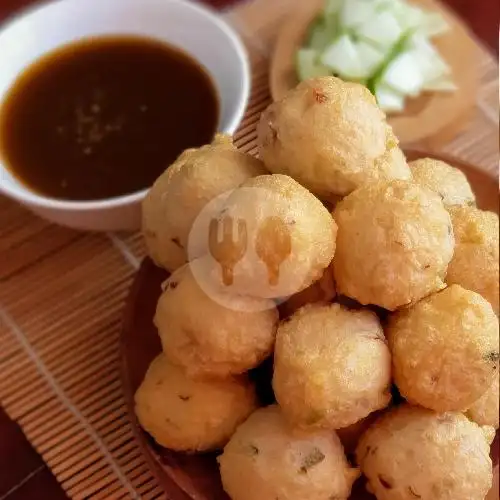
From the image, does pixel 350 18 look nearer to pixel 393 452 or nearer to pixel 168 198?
pixel 168 198

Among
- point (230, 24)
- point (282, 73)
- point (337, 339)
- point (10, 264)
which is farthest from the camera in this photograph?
point (230, 24)

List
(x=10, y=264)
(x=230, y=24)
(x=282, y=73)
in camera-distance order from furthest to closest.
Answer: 1. (x=230, y=24)
2. (x=282, y=73)
3. (x=10, y=264)

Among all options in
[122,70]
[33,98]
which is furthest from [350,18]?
[33,98]

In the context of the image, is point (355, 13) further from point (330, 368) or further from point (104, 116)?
point (330, 368)

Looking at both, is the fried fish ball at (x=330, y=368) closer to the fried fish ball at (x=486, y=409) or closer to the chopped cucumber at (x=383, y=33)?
the fried fish ball at (x=486, y=409)

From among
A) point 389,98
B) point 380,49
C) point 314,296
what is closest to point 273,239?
point 314,296

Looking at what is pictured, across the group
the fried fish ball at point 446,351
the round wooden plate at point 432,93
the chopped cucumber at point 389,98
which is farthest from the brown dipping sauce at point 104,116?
the fried fish ball at point 446,351

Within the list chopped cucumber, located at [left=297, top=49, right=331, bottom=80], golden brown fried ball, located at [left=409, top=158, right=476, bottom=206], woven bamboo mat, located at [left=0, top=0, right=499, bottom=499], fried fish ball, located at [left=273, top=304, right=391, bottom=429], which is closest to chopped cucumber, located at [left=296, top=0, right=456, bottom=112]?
chopped cucumber, located at [left=297, top=49, right=331, bottom=80]
